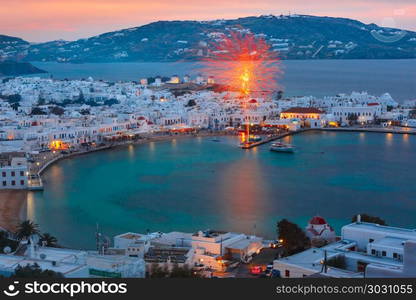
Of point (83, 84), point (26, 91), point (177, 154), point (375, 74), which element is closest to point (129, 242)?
point (177, 154)

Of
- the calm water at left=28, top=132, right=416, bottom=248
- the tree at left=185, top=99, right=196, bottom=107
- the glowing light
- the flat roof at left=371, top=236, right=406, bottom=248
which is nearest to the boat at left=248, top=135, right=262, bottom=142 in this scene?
the calm water at left=28, top=132, right=416, bottom=248

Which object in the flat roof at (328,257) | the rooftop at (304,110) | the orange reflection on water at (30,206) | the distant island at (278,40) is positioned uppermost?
the distant island at (278,40)

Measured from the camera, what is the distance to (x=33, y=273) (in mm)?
3627

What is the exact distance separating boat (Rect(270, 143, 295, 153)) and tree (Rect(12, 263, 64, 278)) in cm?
854

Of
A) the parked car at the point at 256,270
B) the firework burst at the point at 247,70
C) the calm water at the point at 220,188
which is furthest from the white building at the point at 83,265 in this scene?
the firework burst at the point at 247,70

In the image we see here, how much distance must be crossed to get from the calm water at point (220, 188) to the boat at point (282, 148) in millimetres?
200

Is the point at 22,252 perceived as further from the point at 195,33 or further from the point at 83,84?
the point at 195,33

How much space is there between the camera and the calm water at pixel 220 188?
272 inches

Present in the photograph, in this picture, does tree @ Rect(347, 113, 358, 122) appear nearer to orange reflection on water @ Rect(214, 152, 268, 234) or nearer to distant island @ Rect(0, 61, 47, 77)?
orange reflection on water @ Rect(214, 152, 268, 234)

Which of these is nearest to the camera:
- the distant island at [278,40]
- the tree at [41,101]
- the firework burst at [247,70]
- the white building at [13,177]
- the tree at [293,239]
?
the tree at [293,239]

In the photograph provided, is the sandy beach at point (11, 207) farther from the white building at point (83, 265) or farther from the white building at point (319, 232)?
the white building at point (319, 232)

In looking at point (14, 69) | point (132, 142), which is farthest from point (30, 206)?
point (14, 69)

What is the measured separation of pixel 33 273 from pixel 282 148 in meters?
8.83

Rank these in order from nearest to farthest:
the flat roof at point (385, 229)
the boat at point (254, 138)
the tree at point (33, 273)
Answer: the tree at point (33, 273)
the flat roof at point (385, 229)
the boat at point (254, 138)
